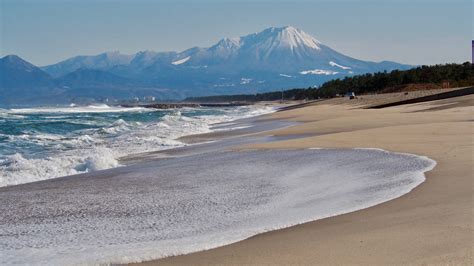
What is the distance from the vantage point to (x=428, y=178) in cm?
852

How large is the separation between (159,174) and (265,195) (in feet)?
12.0

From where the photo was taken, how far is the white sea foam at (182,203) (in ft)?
19.7

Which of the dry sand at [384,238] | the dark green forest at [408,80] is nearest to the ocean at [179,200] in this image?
the dry sand at [384,238]

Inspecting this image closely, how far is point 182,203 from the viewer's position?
26.6ft

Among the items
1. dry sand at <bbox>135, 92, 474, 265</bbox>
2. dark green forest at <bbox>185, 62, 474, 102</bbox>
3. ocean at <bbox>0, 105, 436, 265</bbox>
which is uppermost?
dark green forest at <bbox>185, 62, 474, 102</bbox>

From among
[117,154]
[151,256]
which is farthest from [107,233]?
[117,154]

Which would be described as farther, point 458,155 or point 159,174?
point 159,174

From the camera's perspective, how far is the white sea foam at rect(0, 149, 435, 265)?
600 centimetres

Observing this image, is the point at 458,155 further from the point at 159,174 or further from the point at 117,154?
the point at 117,154

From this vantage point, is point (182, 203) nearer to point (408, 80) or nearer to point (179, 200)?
point (179, 200)

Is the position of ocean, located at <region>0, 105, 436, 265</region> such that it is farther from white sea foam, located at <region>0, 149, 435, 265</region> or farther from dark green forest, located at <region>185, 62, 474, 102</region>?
dark green forest, located at <region>185, 62, 474, 102</region>

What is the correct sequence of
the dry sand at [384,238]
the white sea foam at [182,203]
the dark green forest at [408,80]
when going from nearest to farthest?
1. the dry sand at [384,238]
2. the white sea foam at [182,203]
3. the dark green forest at [408,80]

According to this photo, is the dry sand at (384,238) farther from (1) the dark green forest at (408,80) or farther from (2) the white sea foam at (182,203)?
(1) the dark green forest at (408,80)

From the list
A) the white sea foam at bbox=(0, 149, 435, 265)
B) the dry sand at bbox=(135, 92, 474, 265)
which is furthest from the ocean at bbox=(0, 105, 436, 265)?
the dry sand at bbox=(135, 92, 474, 265)
